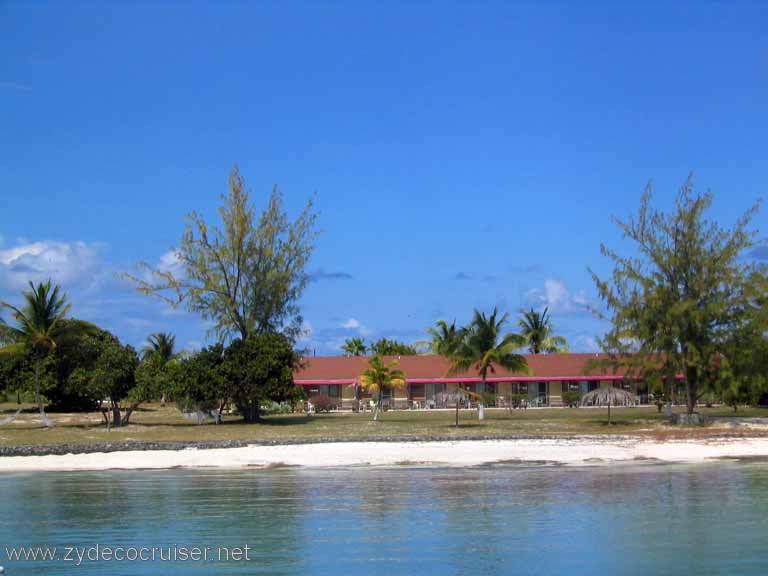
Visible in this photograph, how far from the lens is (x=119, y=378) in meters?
35.4

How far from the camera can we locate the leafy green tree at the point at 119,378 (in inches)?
1379

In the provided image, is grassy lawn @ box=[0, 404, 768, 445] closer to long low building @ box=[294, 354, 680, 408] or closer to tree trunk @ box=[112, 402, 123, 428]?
tree trunk @ box=[112, 402, 123, 428]

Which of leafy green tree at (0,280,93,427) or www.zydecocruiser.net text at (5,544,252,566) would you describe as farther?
leafy green tree at (0,280,93,427)

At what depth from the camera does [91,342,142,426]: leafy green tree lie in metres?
35.0

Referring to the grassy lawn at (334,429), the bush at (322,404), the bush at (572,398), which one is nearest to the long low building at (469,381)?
the bush at (572,398)

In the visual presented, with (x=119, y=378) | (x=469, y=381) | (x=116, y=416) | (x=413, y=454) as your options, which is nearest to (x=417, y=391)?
(x=469, y=381)

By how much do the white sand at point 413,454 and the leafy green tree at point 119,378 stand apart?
20.8 feet

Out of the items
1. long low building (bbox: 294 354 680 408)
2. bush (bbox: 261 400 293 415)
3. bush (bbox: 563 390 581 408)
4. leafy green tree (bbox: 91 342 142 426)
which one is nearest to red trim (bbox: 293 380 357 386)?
long low building (bbox: 294 354 680 408)

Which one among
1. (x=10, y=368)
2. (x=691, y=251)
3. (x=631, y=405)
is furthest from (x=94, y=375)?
(x=631, y=405)

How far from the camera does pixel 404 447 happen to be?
95.0ft

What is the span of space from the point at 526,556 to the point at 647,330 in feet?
73.5

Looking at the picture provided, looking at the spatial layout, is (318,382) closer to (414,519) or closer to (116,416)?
(116,416)

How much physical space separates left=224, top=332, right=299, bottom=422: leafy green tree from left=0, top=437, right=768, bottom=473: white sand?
7788 millimetres

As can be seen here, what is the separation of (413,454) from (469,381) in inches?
1093
